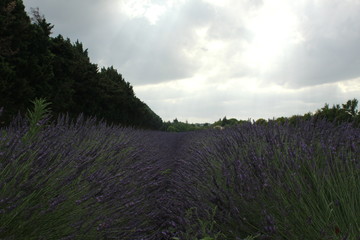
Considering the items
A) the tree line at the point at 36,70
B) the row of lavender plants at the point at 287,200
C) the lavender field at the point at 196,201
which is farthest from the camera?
the tree line at the point at 36,70

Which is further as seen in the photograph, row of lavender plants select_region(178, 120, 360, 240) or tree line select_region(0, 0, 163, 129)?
tree line select_region(0, 0, 163, 129)

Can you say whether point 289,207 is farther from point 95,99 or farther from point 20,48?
point 95,99

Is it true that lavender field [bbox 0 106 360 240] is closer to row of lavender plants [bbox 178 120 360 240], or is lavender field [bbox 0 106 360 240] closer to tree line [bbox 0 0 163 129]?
row of lavender plants [bbox 178 120 360 240]

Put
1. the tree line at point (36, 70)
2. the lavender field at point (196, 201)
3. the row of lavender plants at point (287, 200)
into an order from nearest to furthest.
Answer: the lavender field at point (196, 201)
the row of lavender plants at point (287, 200)
the tree line at point (36, 70)

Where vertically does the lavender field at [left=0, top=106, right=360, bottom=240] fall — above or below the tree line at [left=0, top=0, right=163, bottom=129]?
below

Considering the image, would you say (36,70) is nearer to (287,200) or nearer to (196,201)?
(196,201)

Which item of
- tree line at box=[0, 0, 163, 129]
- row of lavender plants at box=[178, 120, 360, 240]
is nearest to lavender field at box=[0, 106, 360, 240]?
row of lavender plants at box=[178, 120, 360, 240]

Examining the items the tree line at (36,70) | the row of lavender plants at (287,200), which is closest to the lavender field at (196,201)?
the row of lavender plants at (287,200)

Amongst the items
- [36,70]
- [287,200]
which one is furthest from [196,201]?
[36,70]

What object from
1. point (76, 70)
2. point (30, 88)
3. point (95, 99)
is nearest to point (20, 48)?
point (30, 88)

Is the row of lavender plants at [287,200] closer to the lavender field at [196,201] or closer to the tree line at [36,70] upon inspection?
the lavender field at [196,201]

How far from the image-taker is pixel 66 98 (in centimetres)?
1612

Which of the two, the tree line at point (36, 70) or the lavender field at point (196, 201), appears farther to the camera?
the tree line at point (36, 70)

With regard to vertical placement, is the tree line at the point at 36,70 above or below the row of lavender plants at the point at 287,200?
above
